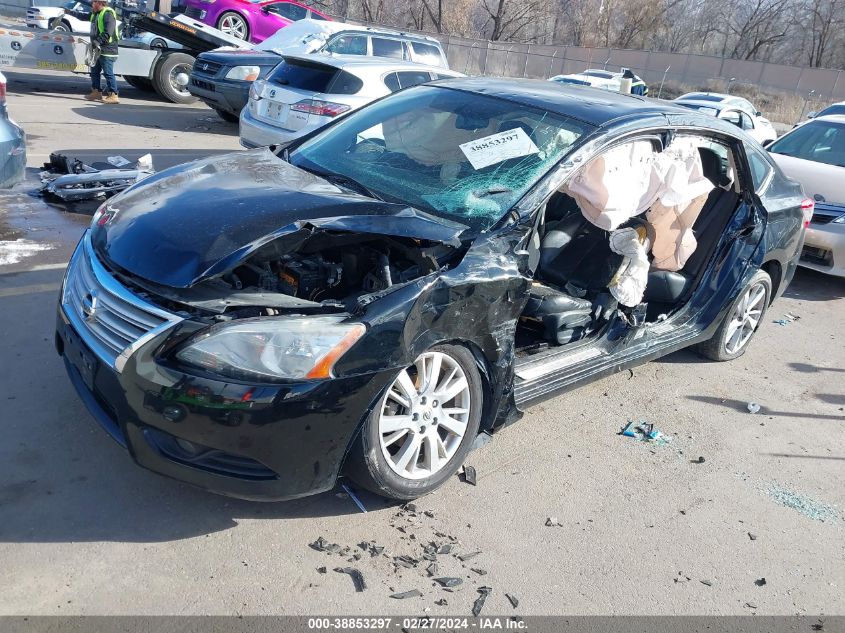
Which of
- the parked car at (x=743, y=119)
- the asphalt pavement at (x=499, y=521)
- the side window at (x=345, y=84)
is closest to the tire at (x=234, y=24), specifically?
the side window at (x=345, y=84)

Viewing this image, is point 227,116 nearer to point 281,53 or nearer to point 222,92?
point 222,92

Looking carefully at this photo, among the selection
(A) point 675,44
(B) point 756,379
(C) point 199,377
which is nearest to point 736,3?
(A) point 675,44

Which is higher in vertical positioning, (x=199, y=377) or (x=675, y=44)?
(x=675, y=44)

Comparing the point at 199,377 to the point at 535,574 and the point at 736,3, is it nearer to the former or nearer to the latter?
the point at 535,574

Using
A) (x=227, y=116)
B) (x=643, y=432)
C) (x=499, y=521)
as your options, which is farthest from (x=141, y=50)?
(x=499, y=521)

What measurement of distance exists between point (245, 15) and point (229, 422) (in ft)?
51.8

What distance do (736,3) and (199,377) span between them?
6140 cm

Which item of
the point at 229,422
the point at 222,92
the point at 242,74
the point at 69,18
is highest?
the point at 69,18

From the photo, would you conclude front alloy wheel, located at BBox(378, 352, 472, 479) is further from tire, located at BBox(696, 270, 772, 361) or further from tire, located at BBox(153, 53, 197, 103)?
tire, located at BBox(153, 53, 197, 103)

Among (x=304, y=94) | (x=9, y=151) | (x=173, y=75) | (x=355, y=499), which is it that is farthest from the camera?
(x=173, y=75)

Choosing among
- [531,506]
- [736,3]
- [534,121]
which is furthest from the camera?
[736,3]

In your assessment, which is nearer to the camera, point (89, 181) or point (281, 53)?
point (89, 181)

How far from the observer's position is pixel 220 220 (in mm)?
3254

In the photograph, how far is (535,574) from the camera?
3.12 metres
